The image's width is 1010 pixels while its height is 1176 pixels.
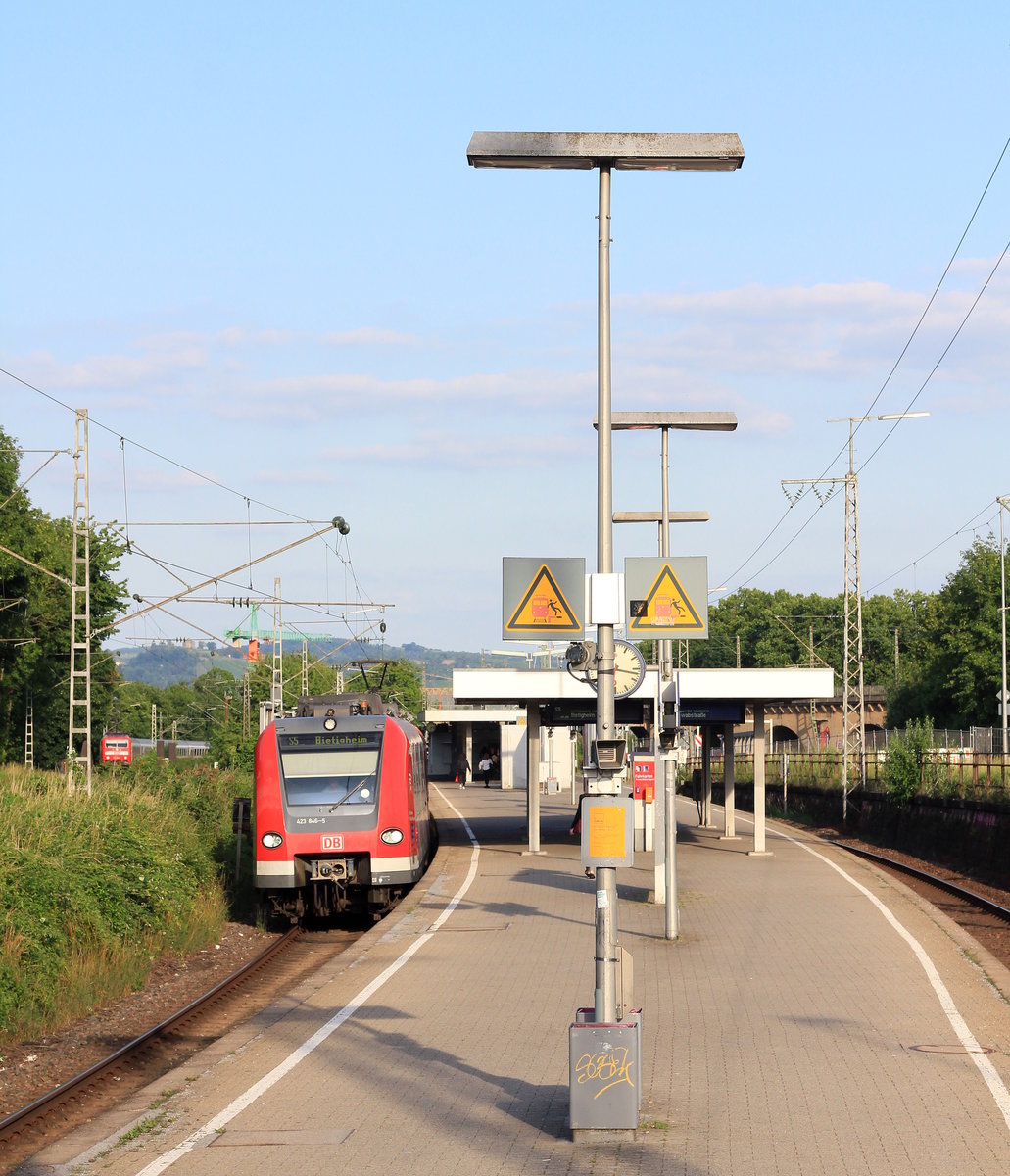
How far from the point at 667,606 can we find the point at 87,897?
7.51 m

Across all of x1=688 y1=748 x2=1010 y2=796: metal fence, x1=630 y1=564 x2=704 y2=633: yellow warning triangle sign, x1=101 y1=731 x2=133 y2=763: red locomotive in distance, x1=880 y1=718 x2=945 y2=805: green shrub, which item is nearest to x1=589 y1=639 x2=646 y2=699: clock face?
x1=630 y1=564 x2=704 y2=633: yellow warning triangle sign

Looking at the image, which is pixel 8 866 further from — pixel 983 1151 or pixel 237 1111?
pixel 983 1151

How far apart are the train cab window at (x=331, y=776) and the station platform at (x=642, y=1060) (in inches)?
73.5

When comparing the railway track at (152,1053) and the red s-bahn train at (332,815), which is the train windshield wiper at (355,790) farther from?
the railway track at (152,1053)

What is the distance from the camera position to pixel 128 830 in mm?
20312

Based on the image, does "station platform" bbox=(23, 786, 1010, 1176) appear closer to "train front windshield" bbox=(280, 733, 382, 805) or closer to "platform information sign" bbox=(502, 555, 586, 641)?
"train front windshield" bbox=(280, 733, 382, 805)

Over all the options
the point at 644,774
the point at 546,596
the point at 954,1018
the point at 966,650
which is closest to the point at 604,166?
the point at 546,596

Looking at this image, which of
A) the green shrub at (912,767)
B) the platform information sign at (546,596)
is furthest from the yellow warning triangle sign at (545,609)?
the green shrub at (912,767)

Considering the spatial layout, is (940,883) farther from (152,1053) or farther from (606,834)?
(606,834)

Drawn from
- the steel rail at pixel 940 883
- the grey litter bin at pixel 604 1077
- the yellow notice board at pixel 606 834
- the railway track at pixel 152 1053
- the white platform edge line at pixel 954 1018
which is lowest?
the steel rail at pixel 940 883

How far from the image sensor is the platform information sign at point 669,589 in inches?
614

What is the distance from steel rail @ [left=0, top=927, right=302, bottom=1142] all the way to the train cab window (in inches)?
82.1

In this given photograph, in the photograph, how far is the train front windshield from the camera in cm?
2020

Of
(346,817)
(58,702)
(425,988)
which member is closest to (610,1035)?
(425,988)
